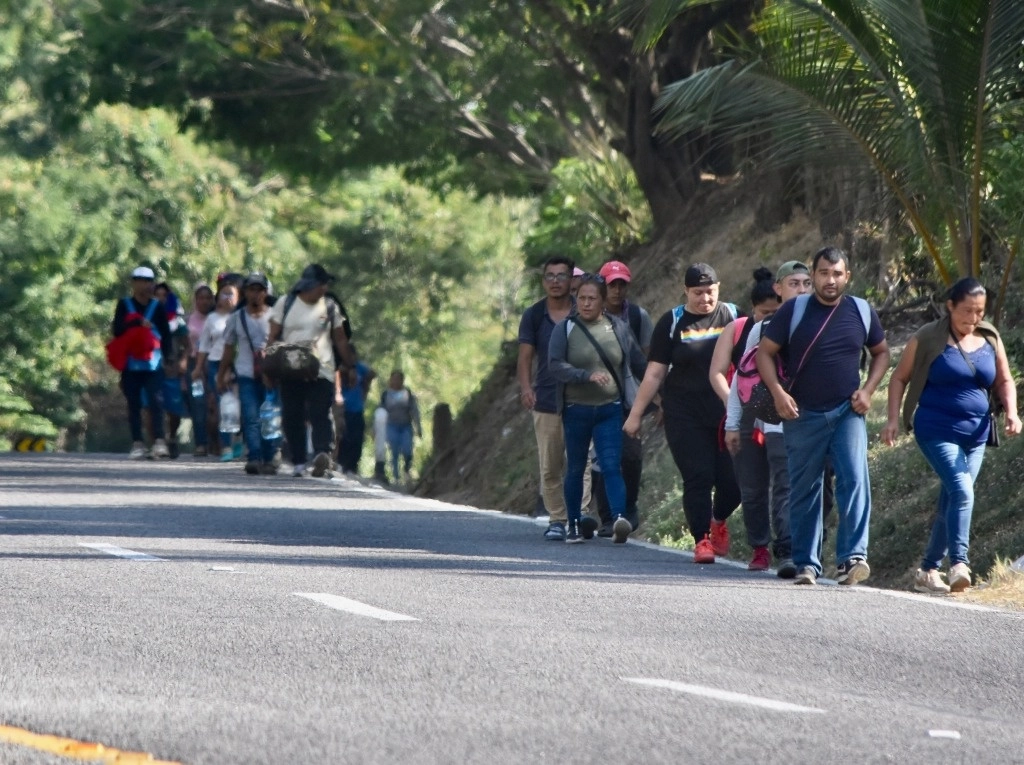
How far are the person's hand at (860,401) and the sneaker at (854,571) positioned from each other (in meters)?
0.79

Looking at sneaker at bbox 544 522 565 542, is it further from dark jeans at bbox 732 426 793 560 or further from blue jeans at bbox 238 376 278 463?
blue jeans at bbox 238 376 278 463

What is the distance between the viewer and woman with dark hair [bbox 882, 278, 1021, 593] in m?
11.3

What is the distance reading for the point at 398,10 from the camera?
952 inches

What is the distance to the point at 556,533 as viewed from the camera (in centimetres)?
1436

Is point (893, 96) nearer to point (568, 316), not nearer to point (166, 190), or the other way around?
point (568, 316)

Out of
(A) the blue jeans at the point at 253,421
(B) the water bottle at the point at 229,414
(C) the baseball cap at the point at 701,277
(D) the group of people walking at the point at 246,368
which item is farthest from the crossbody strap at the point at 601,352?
(B) the water bottle at the point at 229,414

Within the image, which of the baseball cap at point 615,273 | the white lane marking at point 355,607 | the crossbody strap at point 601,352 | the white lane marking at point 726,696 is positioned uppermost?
the baseball cap at point 615,273

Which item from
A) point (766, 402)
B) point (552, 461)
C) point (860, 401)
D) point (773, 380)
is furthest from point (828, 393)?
point (552, 461)

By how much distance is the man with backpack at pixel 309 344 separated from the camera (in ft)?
62.4

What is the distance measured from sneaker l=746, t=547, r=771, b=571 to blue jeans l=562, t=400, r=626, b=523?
1.47m

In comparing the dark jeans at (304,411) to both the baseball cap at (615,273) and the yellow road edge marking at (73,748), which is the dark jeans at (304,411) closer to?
the baseball cap at (615,273)

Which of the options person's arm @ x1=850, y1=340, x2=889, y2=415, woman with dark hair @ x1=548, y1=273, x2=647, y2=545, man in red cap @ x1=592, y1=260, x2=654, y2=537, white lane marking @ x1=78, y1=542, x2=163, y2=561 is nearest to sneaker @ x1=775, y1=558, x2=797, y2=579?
person's arm @ x1=850, y1=340, x2=889, y2=415

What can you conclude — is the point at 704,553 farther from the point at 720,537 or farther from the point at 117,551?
the point at 117,551

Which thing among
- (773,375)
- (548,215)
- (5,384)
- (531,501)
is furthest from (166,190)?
(773,375)
